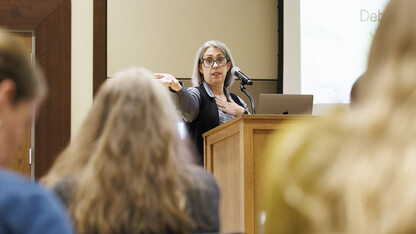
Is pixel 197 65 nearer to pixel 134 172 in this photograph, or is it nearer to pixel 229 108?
pixel 229 108

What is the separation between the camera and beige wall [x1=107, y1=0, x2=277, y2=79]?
5289 mm

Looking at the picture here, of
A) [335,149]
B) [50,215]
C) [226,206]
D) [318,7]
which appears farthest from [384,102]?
[318,7]

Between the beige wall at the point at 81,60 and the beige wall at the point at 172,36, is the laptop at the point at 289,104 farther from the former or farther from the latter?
the beige wall at the point at 81,60

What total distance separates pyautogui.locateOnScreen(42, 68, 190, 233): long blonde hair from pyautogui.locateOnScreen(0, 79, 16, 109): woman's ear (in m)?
0.31

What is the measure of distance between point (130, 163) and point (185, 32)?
13.7ft

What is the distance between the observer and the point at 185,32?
5.39m

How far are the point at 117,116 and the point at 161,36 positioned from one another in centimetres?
407

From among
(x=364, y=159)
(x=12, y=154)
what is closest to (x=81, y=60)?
(x=12, y=154)

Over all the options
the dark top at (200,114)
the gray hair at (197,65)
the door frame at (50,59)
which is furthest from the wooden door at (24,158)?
the dark top at (200,114)

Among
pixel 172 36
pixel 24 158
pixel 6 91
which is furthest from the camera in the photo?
pixel 172 36

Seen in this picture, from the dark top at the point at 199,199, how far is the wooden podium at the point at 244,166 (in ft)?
4.72

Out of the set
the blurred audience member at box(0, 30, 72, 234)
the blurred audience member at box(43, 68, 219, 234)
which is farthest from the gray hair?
the blurred audience member at box(0, 30, 72, 234)

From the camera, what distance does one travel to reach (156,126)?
1.35 m

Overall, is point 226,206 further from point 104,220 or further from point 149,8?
point 149,8
